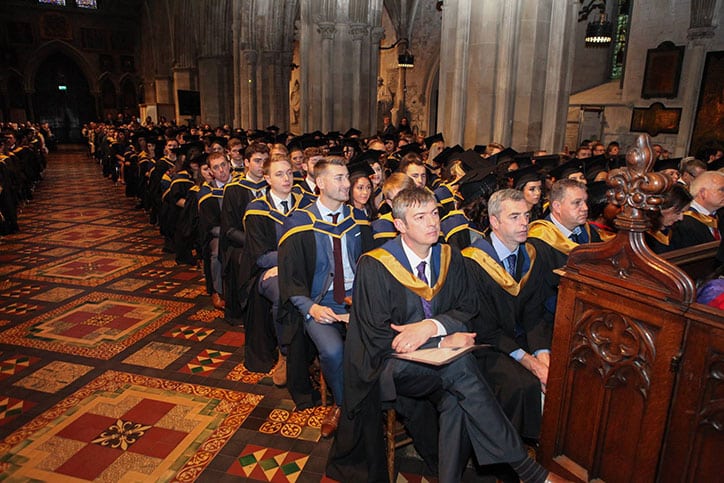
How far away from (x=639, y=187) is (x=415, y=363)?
5.27ft

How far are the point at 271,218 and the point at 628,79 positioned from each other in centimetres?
1747

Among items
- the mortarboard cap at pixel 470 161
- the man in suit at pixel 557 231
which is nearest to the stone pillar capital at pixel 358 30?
the mortarboard cap at pixel 470 161

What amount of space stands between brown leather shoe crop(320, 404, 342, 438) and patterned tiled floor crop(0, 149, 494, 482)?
0.28 feet

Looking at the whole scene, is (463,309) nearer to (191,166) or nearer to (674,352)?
(674,352)

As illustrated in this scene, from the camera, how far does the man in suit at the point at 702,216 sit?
14.8 ft

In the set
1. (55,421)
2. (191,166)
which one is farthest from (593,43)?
(55,421)

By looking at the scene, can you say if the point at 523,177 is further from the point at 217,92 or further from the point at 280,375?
the point at 217,92

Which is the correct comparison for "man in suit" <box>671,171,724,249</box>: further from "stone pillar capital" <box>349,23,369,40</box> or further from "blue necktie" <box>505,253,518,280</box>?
"stone pillar capital" <box>349,23,369,40</box>

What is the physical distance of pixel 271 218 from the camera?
16.5 feet

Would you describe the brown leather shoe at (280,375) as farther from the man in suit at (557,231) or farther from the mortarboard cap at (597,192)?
the mortarboard cap at (597,192)

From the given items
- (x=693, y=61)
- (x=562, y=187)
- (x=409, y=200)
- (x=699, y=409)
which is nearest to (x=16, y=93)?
(x=693, y=61)

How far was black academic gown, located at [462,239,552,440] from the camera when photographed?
10.7 ft

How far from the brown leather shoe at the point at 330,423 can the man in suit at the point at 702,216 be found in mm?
3344

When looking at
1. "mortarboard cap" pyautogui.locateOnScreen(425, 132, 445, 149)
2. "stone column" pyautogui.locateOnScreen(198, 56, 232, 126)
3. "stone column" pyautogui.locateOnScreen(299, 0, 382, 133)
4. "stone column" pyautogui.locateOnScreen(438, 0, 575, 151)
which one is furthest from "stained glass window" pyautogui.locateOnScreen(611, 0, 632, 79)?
"stone column" pyautogui.locateOnScreen(198, 56, 232, 126)
